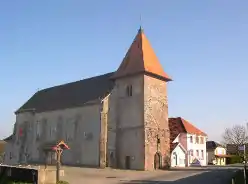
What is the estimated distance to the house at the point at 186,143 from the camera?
Answer: 53.2 m

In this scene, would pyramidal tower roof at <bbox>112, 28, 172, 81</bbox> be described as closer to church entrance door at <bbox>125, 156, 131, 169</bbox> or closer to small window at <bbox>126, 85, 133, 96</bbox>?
small window at <bbox>126, 85, 133, 96</bbox>

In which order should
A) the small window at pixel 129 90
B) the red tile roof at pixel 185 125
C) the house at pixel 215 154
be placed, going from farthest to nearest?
1. the house at pixel 215 154
2. the red tile roof at pixel 185 125
3. the small window at pixel 129 90

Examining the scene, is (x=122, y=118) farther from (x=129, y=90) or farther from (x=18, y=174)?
(x=18, y=174)

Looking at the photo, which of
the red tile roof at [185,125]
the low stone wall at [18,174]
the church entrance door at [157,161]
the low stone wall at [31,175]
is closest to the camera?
the low stone wall at [31,175]

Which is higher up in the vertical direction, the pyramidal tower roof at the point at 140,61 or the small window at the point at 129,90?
the pyramidal tower roof at the point at 140,61

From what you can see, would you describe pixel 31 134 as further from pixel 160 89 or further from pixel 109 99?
pixel 160 89

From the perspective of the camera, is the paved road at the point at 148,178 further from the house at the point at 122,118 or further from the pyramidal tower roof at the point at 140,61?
the pyramidal tower roof at the point at 140,61

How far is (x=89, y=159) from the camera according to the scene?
43406 mm

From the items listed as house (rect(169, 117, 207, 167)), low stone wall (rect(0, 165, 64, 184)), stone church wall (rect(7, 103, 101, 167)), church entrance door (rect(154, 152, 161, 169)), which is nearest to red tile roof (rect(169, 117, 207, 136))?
house (rect(169, 117, 207, 167))

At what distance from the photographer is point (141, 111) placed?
4119 centimetres

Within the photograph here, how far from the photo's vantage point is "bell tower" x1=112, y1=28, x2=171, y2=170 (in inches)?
1606

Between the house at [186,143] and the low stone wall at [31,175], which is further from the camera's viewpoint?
the house at [186,143]

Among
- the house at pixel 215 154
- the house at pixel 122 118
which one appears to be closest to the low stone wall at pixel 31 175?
the house at pixel 122 118

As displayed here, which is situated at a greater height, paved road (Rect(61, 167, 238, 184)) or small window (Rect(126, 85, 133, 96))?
small window (Rect(126, 85, 133, 96))
